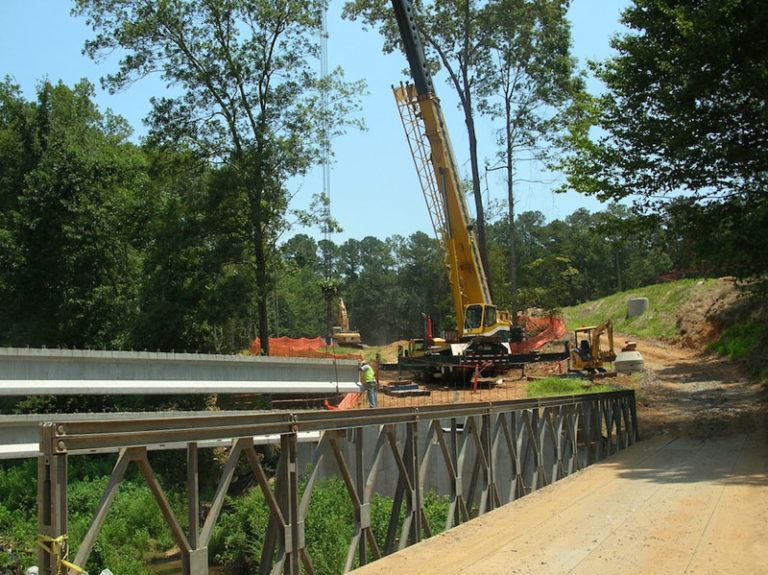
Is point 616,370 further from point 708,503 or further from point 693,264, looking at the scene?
point 708,503

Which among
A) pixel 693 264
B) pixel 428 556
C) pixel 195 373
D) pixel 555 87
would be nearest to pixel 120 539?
pixel 195 373

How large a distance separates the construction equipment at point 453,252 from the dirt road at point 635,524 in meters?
11.6

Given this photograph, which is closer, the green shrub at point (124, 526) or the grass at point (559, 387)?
the green shrub at point (124, 526)

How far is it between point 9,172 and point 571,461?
28275mm

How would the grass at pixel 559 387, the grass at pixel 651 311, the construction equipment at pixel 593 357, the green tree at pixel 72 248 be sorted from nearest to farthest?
1. the grass at pixel 559 387
2. the green tree at pixel 72 248
3. the construction equipment at pixel 593 357
4. the grass at pixel 651 311

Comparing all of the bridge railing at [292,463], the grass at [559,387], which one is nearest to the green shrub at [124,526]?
the bridge railing at [292,463]

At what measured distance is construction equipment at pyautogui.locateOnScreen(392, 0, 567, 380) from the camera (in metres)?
28.4

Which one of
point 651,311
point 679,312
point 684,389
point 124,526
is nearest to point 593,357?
point 684,389

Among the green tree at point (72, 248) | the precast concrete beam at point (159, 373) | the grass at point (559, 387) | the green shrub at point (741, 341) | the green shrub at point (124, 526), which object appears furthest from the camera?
the green shrub at point (741, 341)

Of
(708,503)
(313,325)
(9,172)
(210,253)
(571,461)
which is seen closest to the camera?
(708,503)

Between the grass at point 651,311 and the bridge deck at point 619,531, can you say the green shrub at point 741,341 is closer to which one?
the grass at point 651,311

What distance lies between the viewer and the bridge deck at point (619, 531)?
686cm

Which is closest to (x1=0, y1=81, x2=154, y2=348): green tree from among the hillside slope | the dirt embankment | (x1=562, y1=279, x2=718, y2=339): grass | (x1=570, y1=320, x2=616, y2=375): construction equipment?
the dirt embankment

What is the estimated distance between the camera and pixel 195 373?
722 inches
